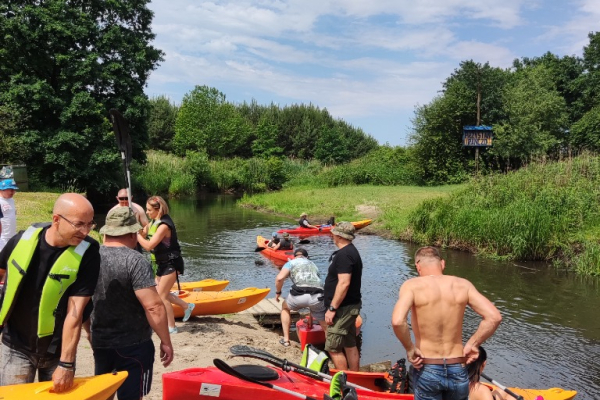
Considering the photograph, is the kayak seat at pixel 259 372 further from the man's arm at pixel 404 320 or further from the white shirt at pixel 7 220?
the white shirt at pixel 7 220

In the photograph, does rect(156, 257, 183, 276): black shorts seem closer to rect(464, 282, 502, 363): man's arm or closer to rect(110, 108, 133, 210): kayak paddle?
rect(110, 108, 133, 210): kayak paddle

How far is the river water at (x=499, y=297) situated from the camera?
291 inches

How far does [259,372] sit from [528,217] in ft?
38.3

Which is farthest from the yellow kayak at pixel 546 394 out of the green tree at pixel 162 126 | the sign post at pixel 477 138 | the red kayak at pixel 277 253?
the green tree at pixel 162 126

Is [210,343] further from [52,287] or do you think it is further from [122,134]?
[52,287]

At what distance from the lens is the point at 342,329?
18.8 feet

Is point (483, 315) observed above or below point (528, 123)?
below

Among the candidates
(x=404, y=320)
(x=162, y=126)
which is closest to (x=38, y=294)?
(x=404, y=320)

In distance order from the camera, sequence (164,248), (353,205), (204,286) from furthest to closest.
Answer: (353,205)
(204,286)
(164,248)

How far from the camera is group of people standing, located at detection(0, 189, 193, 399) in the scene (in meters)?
2.97

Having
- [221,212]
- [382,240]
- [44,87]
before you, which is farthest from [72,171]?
[382,240]

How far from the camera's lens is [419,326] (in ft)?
11.9

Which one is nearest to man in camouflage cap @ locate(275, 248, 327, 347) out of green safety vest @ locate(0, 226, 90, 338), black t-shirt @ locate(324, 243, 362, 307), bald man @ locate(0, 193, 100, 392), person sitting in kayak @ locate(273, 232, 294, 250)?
black t-shirt @ locate(324, 243, 362, 307)

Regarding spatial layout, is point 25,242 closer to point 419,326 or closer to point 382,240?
point 419,326
